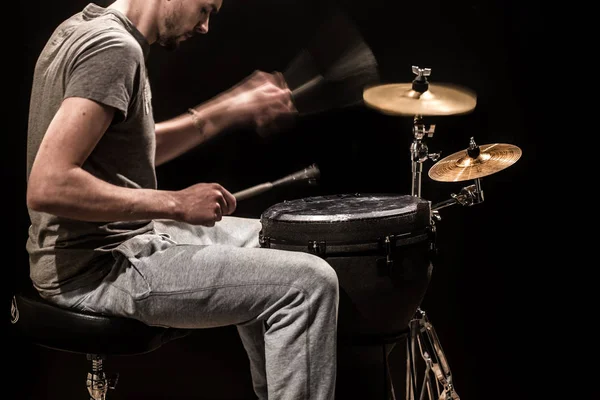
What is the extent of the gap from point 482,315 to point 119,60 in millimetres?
1799

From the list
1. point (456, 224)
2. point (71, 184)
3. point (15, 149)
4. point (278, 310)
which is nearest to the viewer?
point (71, 184)

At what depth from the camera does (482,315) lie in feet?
9.38

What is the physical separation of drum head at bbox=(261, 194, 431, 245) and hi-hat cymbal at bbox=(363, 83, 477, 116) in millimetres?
407

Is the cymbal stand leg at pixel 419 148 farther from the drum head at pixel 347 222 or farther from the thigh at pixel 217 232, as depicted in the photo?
the thigh at pixel 217 232

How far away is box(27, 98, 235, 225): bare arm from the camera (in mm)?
1573

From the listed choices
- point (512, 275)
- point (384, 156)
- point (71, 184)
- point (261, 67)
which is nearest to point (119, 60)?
point (71, 184)

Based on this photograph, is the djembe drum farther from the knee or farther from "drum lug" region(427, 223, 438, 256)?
the knee

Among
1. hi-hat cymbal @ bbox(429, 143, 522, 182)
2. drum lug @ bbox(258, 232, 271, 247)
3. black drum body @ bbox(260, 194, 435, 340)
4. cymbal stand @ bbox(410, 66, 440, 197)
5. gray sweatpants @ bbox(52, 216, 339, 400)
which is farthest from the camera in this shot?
cymbal stand @ bbox(410, 66, 440, 197)

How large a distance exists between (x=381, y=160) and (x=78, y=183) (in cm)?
Answer: 143

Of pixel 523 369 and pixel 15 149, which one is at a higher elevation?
pixel 15 149

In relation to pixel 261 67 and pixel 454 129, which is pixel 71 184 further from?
pixel 454 129

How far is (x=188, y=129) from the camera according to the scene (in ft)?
7.94

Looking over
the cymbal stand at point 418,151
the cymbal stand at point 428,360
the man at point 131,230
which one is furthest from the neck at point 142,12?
the cymbal stand at point 428,360

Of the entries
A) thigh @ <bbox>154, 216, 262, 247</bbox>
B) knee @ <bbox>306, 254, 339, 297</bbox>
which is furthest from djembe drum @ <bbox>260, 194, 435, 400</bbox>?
knee @ <bbox>306, 254, 339, 297</bbox>
